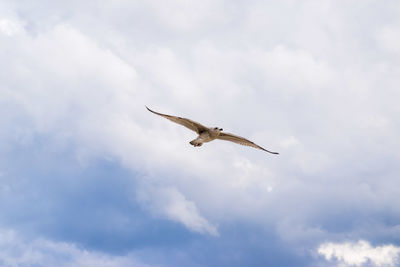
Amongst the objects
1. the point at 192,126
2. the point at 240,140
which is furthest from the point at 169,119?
the point at 240,140

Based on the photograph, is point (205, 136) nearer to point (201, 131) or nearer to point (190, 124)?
point (201, 131)

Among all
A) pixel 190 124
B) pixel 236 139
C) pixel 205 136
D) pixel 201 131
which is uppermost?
pixel 236 139

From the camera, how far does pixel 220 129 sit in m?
70.6

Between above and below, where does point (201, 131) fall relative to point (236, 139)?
below

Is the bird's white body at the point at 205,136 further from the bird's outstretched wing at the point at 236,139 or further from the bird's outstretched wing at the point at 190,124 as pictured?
the bird's outstretched wing at the point at 236,139

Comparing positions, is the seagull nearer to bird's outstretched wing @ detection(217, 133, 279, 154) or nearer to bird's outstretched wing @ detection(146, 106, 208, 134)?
bird's outstretched wing @ detection(146, 106, 208, 134)

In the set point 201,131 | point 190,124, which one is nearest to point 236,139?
point 201,131

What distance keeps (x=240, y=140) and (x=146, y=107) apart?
19551mm

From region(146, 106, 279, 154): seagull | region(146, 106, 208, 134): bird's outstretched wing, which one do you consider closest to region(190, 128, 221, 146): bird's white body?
region(146, 106, 279, 154): seagull

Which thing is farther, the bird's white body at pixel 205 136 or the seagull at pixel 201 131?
the bird's white body at pixel 205 136

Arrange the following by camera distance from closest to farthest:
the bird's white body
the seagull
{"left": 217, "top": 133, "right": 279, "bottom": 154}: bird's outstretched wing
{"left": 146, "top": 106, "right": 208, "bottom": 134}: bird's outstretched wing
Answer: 1. {"left": 146, "top": 106, "right": 208, "bottom": 134}: bird's outstretched wing
2. the seagull
3. the bird's white body
4. {"left": 217, "top": 133, "right": 279, "bottom": 154}: bird's outstretched wing

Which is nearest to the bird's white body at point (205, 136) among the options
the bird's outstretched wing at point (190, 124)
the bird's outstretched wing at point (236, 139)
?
the bird's outstretched wing at point (190, 124)

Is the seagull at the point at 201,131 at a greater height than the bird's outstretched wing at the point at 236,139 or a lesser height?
lesser

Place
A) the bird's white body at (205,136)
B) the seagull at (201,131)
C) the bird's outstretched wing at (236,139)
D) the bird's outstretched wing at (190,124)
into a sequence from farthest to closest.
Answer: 1. the bird's outstretched wing at (236,139)
2. the bird's white body at (205,136)
3. the seagull at (201,131)
4. the bird's outstretched wing at (190,124)
